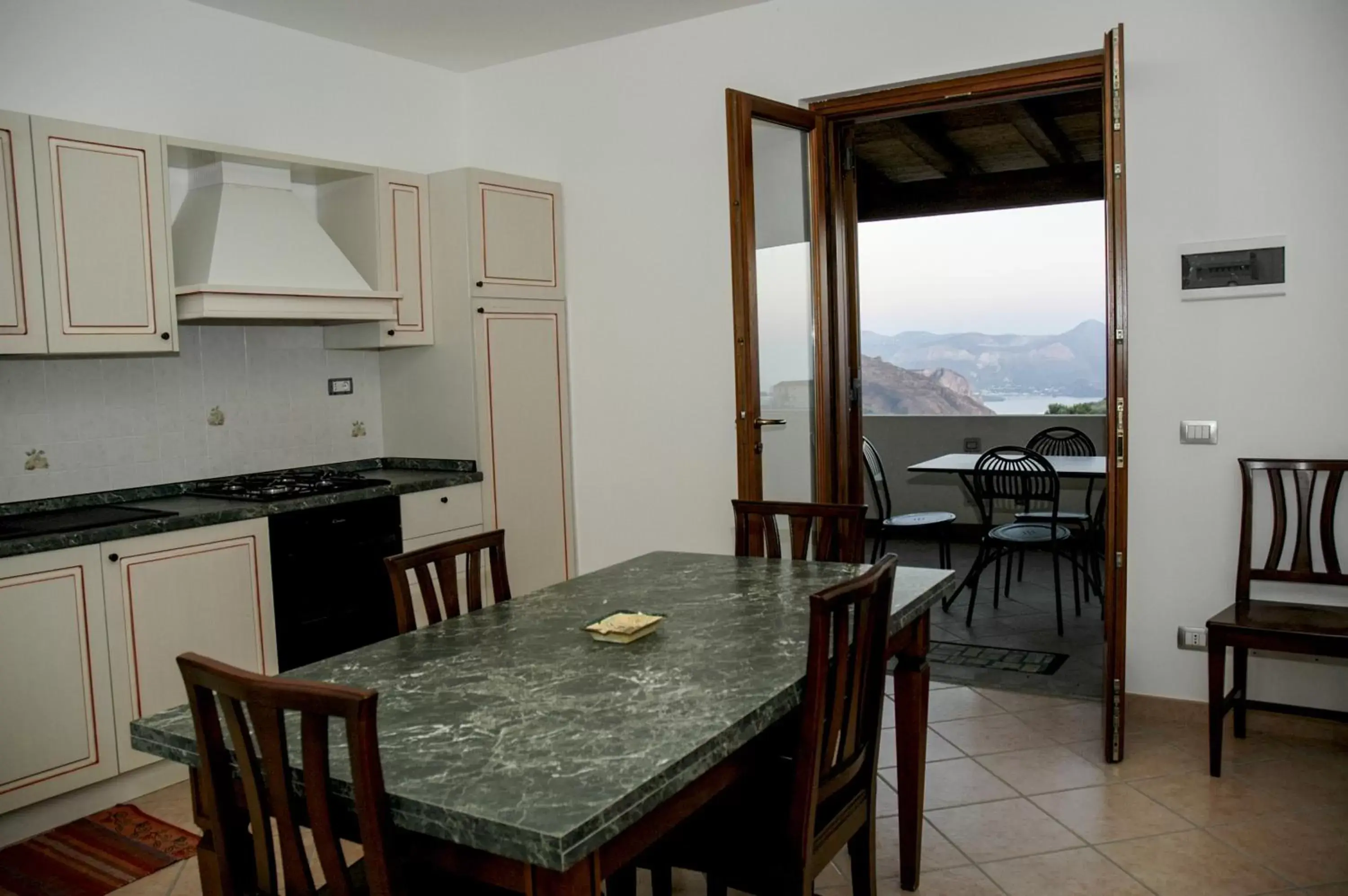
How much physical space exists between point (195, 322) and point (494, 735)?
110 inches

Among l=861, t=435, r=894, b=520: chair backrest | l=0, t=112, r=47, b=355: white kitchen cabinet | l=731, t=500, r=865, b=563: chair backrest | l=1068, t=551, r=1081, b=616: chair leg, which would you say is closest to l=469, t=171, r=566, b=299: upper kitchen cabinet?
l=0, t=112, r=47, b=355: white kitchen cabinet

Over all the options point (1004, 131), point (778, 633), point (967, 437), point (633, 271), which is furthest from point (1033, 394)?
point (778, 633)

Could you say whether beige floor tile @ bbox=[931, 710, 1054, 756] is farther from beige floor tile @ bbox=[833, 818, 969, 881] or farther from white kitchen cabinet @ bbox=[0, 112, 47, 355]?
white kitchen cabinet @ bbox=[0, 112, 47, 355]

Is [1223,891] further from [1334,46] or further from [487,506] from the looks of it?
[487,506]

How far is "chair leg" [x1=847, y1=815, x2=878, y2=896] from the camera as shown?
2.18m

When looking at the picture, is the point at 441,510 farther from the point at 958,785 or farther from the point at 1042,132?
the point at 1042,132

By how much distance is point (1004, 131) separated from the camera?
5.94 metres

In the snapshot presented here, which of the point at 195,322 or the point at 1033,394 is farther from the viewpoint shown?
the point at 1033,394

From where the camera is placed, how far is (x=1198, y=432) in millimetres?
3490

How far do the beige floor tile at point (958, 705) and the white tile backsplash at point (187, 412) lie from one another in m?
2.69

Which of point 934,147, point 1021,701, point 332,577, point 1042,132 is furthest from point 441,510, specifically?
point 1042,132

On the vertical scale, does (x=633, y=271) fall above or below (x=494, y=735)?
above

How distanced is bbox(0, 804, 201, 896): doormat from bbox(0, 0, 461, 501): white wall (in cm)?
113

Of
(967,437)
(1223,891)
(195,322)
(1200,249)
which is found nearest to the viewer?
(1223,891)
